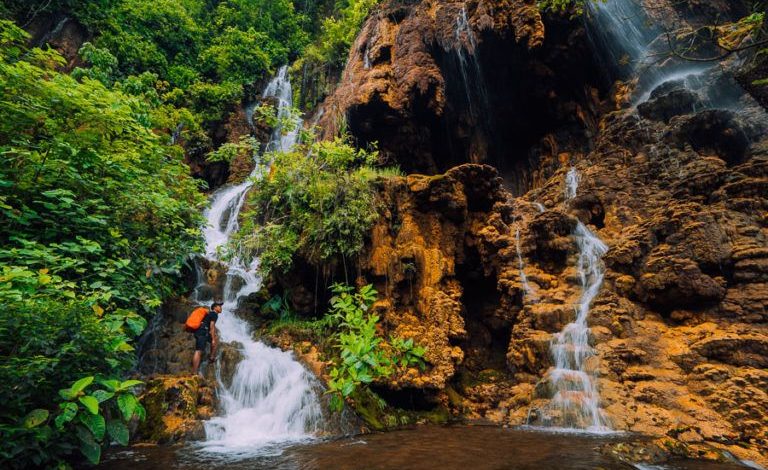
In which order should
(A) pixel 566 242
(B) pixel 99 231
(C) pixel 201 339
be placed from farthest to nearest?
(A) pixel 566 242
(C) pixel 201 339
(B) pixel 99 231

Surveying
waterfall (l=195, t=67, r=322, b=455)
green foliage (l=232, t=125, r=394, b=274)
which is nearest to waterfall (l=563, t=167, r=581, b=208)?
green foliage (l=232, t=125, r=394, b=274)

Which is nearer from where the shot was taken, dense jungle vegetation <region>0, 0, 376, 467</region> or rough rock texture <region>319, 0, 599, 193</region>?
dense jungle vegetation <region>0, 0, 376, 467</region>

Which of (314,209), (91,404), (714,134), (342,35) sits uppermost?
(342,35)

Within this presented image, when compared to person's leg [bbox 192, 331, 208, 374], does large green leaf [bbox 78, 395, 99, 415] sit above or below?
above

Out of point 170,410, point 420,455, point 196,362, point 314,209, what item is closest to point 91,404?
point 420,455

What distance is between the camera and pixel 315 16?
90.1 ft

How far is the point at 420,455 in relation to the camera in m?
4.60

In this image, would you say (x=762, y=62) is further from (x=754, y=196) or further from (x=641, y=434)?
(x=641, y=434)

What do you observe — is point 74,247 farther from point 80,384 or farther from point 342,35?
point 342,35

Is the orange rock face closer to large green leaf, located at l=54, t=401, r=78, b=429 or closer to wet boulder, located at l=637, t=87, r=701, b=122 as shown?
wet boulder, located at l=637, t=87, r=701, b=122

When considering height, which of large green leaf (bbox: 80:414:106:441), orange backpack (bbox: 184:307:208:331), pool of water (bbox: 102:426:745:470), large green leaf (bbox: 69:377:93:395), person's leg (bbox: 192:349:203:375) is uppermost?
orange backpack (bbox: 184:307:208:331)

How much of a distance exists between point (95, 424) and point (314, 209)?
736 cm

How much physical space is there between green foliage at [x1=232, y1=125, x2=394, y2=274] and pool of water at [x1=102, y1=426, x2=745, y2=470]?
4.31 m

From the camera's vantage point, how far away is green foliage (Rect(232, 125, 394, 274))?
28.8ft
